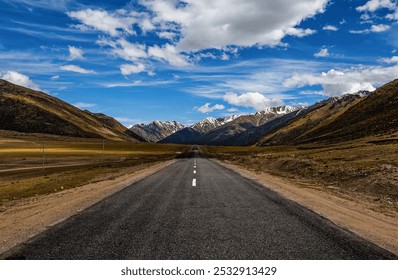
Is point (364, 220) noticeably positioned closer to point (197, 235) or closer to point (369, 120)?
point (197, 235)

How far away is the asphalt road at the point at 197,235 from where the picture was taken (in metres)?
6.89

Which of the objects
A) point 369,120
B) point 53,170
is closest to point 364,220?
point 53,170

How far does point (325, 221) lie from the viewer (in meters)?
9.91

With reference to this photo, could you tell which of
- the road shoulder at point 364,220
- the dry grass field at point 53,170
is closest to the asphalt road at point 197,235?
the road shoulder at point 364,220

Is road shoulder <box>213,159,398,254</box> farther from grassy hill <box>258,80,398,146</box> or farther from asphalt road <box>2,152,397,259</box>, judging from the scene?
grassy hill <box>258,80,398,146</box>

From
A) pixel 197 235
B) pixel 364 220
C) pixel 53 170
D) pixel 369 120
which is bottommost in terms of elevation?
pixel 53 170

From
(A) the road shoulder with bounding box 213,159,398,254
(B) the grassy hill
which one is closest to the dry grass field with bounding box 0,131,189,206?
(A) the road shoulder with bounding box 213,159,398,254

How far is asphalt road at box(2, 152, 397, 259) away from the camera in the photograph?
6895 millimetres

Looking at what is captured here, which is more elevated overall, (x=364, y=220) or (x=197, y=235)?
(x=197, y=235)

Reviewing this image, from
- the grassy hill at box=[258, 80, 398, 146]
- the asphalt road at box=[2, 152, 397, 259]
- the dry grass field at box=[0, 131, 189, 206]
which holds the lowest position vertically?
the dry grass field at box=[0, 131, 189, 206]

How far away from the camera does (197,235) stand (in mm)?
8203

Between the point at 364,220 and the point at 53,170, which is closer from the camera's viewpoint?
the point at 364,220
